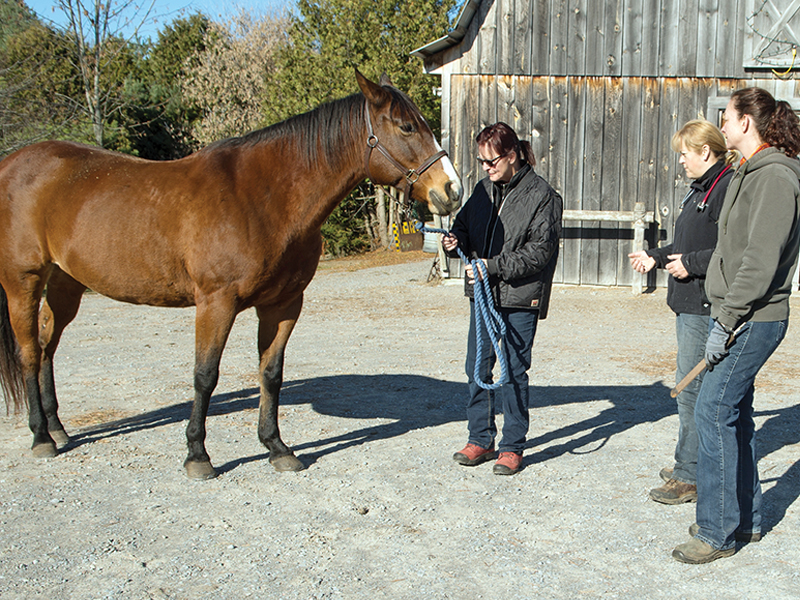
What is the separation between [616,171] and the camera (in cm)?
1034

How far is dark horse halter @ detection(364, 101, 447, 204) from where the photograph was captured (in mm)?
3600

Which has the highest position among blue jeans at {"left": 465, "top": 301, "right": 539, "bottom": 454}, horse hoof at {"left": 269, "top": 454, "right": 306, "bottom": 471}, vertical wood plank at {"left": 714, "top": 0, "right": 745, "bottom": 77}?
vertical wood plank at {"left": 714, "top": 0, "right": 745, "bottom": 77}

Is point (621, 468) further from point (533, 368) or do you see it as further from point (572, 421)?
point (533, 368)

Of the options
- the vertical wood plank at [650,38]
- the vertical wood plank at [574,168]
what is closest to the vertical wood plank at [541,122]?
the vertical wood plank at [574,168]

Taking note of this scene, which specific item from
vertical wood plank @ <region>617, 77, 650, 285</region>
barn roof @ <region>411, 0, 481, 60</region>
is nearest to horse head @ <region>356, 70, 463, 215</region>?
barn roof @ <region>411, 0, 481, 60</region>

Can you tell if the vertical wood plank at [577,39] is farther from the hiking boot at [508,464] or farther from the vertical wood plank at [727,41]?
the hiking boot at [508,464]

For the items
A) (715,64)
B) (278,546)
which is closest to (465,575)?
(278,546)

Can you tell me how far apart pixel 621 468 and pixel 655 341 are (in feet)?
12.3

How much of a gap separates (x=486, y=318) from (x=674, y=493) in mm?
1264

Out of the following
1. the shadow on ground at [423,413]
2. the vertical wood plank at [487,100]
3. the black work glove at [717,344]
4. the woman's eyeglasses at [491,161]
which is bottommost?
the shadow on ground at [423,413]

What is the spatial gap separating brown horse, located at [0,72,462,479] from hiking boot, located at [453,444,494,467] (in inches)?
35.3

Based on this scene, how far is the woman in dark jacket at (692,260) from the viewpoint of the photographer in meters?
3.29

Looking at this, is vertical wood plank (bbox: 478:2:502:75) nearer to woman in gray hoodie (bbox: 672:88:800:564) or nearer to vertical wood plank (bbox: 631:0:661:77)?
vertical wood plank (bbox: 631:0:661:77)

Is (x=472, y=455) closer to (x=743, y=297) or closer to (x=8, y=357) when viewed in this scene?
(x=743, y=297)
